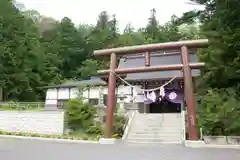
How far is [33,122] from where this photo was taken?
20078 mm

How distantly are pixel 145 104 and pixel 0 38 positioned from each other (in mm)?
19105

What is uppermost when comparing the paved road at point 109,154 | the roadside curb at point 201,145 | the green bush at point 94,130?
the green bush at point 94,130

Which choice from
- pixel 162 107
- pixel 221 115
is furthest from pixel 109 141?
pixel 162 107

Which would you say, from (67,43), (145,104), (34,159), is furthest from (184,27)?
(34,159)

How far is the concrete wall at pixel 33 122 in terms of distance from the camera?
19000 mm

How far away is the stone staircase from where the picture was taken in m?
15.1

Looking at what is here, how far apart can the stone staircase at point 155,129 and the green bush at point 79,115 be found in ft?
8.63

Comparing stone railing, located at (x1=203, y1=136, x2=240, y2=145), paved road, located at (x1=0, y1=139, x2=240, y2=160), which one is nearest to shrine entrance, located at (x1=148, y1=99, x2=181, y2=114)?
stone railing, located at (x1=203, y1=136, x2=240, y2=145)

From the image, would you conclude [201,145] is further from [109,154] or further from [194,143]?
[109,154]

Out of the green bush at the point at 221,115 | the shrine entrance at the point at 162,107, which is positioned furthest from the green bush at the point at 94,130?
the shrine entrance at the point at 162,107

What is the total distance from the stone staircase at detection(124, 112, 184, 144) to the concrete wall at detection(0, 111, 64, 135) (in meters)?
4.89

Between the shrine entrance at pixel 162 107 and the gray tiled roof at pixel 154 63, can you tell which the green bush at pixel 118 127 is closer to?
the gray tiled roof at pixel 154 63

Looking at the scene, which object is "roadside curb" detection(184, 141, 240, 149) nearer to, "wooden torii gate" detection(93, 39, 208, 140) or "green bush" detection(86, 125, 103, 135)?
"wooden torii gate" detection(93, 39, 208, 140)

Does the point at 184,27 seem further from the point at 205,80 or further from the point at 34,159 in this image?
the point at 34,159
